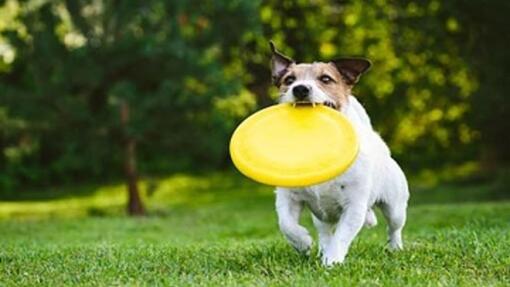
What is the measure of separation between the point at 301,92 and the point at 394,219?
5.57 feet

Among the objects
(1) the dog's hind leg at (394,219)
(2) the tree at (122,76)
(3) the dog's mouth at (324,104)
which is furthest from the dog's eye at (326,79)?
(2) the tree at (122,76)

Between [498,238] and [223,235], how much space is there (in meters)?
6.49

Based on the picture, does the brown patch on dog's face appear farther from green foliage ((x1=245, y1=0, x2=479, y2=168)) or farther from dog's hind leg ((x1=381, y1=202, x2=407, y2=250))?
green foliage ((x1=245, y1=0, x2=479, y2=168))

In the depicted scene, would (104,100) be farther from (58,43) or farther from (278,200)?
(278,200)

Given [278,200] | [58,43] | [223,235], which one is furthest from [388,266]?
[58,43]

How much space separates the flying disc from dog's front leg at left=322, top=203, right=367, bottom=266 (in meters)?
0.36

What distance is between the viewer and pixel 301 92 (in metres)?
7.05

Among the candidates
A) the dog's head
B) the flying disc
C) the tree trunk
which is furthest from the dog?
the tree trunk

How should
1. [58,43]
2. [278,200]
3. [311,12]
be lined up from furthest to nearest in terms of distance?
[311,12] → [58,43] → [278,200]

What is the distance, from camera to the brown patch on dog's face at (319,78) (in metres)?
7.17

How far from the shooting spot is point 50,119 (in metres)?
18.9

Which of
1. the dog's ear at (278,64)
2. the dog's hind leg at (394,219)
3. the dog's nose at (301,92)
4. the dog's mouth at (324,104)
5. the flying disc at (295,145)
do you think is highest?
the dog's ear at (278,64)

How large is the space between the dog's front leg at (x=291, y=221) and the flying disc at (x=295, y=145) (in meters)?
0.25

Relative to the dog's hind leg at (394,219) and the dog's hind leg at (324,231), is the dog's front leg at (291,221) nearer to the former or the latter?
the dog's hind leg at (324,231)
